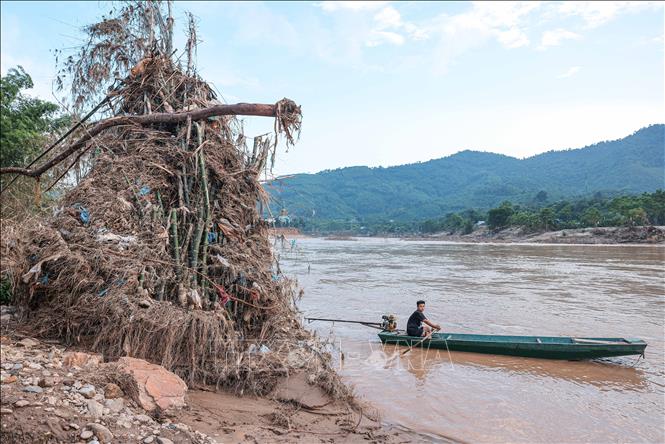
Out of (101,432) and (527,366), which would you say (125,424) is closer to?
(101,432)

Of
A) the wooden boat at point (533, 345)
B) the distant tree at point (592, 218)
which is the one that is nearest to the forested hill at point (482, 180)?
the distant tree at point (592, 218)

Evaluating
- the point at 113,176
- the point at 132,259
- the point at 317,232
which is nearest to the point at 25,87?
the point at 113,176

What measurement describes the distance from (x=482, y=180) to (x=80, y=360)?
17440cm

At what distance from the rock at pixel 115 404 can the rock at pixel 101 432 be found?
28 centimetres

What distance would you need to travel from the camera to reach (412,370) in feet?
26.1

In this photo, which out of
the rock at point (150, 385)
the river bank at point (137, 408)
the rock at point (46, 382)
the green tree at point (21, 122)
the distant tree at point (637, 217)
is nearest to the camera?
the river bank at point (137, 408)

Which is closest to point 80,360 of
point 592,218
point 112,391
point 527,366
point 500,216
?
point 112,391

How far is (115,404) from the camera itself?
3508 mm

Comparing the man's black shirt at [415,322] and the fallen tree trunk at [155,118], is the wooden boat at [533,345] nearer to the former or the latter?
the man's black shirt at [415,322]

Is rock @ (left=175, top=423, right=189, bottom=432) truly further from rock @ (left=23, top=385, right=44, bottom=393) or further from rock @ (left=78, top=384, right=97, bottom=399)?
rock @ (left=23, top=385, right=44, bottom=393)

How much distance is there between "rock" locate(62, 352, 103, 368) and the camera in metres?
3.98

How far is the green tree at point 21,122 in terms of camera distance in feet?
41.5

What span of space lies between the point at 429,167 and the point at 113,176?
193965 millimetres

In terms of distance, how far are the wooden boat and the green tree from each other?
10679mm
